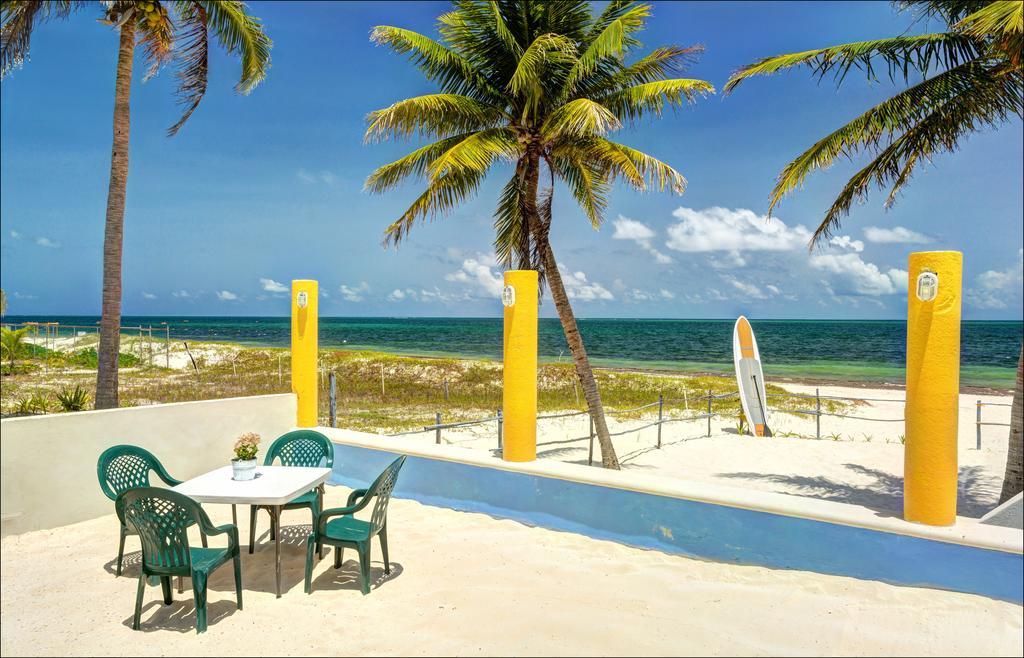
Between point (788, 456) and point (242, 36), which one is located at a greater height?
Result: point (242, 36)

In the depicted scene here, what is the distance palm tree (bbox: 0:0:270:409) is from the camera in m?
7.04

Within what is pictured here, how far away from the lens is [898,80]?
20.0 ft

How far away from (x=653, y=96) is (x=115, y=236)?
22.4 feet

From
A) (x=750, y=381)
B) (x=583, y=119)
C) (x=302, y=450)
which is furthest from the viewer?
(x=750, y=381)

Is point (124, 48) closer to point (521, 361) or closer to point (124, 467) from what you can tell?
→ point (124, 467)

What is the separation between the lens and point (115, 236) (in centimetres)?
710

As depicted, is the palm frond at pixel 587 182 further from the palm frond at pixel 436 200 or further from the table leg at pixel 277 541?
the table leg at pixel 277 541

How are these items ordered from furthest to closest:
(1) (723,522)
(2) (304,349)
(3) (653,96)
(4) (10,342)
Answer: (4) (10,342)
(3) (653,96)
(2) (304,349)
(1) (723,522)

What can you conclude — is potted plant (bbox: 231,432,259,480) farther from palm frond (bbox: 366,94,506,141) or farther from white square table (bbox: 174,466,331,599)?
palm frond (bbox: 366,94,506,141)

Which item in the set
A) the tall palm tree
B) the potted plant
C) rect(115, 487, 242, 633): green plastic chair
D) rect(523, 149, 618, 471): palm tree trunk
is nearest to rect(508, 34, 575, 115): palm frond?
the tall palm tree

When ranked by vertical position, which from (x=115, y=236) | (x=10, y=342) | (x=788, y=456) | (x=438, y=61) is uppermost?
(x=438, y=61)

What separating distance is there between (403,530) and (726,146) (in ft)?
169

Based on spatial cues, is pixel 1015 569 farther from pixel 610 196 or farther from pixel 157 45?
pixel 157 45

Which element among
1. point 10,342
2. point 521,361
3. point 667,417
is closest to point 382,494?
point 521,361
